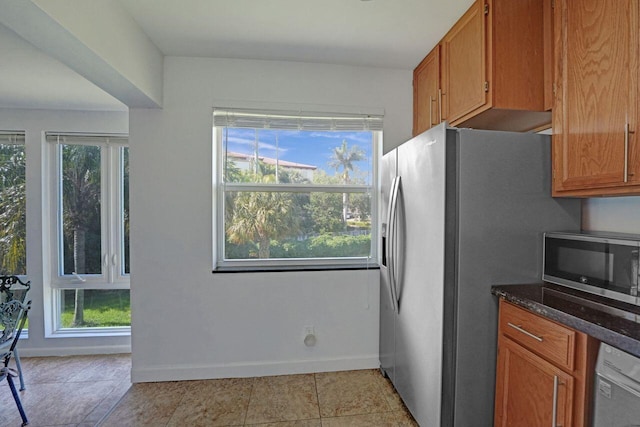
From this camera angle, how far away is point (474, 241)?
56.4 inches

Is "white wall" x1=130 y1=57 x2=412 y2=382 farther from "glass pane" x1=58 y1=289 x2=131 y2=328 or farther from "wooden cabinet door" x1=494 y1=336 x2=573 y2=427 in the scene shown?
"wooden cabinet door" x1=494 y1=336 x2=573 y2=427

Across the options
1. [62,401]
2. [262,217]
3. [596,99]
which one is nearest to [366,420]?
[262,217]

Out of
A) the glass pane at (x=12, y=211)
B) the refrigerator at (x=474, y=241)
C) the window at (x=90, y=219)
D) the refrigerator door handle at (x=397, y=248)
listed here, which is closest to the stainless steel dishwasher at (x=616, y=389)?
the refrigerator at (x=474, y=241)

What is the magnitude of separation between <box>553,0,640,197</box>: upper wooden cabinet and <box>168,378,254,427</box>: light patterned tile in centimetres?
222

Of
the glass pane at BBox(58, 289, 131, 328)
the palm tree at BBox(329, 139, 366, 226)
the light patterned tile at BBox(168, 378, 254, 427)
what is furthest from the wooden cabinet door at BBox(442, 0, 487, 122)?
the glass pane at BBox(58, 289, 131, 328)

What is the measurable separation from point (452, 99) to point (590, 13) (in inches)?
26.7

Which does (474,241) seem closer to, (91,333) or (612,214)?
(612,214)

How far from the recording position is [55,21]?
1.12 metres

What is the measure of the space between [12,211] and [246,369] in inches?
107

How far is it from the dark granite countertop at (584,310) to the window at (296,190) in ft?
3.98

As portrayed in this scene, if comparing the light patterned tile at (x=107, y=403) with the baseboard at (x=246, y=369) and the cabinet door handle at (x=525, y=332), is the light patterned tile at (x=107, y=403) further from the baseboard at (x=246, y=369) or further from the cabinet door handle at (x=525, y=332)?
the cabinet door handle at (x=525, y=332)

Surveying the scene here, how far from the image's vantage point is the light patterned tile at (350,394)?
187cm

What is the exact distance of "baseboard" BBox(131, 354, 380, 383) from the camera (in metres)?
2.16

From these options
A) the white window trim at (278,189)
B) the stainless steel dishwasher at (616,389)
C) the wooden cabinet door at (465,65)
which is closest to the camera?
the stainless steel dishwasher at (616,389)
